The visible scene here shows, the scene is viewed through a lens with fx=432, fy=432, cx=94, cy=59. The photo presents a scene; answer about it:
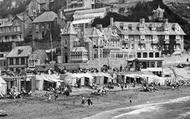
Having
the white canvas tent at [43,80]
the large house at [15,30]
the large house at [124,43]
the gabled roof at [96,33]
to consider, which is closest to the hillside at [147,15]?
the large house at [124,43]

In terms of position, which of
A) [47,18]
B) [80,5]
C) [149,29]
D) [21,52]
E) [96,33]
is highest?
[80,5]

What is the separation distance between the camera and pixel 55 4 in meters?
139

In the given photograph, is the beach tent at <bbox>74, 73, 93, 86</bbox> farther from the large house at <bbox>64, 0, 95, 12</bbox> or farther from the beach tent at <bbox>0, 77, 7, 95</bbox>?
the large house at <bbox>64, 0, 95, 12</bbox>

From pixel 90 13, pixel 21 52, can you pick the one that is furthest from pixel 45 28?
pixel 21 52

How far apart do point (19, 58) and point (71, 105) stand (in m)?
46.5

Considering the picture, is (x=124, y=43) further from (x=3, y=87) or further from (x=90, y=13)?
(x=3, y=87)

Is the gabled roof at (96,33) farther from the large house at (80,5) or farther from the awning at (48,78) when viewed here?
the large house at (80,5)

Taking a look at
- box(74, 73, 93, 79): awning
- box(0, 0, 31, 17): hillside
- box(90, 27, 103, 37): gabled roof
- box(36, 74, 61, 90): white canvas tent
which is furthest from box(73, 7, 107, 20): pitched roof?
box(36, 74, 61, 90): white canvas tent

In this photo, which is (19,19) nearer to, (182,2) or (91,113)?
(182,2)

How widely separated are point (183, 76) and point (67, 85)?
28284mm

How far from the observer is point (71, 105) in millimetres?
46562

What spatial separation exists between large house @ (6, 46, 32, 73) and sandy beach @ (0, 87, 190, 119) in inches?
1390

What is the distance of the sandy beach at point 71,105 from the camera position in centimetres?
4056

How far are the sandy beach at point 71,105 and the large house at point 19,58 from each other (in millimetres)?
35305
